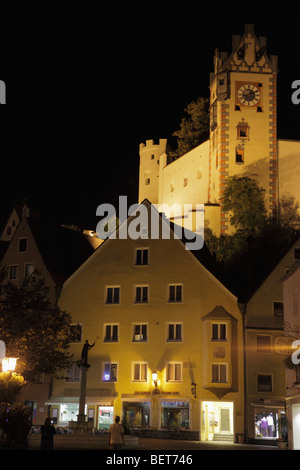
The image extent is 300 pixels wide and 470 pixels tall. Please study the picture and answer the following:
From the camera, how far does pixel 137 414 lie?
53.8 m

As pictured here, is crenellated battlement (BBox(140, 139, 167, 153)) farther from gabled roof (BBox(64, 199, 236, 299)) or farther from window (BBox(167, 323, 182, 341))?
window (BBox(167, 323, 182, 341))

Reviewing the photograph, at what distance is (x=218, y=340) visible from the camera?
53.5m

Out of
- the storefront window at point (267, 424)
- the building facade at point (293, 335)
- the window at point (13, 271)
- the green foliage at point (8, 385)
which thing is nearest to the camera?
the green foliage at point (8, 385)

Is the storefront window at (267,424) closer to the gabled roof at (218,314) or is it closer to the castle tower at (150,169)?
the gabled roof at (218,314)

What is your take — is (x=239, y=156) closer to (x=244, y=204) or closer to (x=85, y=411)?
(x=244, y=204)

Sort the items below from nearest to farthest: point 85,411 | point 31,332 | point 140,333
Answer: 1. point 31,332
2. point 85,411
3. point 140,333

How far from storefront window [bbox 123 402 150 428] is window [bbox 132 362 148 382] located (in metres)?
1.67

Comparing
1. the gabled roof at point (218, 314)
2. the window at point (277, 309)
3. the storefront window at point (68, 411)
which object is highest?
the window at point (277, 309)

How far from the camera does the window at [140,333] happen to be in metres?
55.7

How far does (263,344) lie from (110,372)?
11.0 m

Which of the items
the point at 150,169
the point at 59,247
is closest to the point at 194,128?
the point at 150,169

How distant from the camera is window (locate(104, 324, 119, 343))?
56.2 m

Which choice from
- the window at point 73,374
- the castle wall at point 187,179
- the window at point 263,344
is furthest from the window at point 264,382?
the castle wall at point 187,179

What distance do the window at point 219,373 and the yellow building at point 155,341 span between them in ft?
0.22
